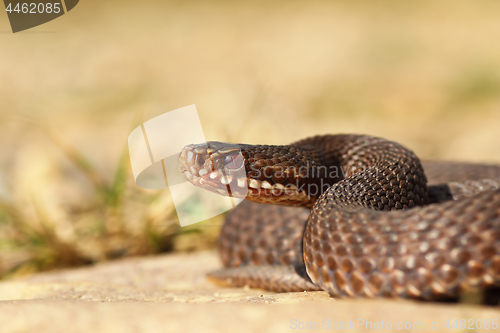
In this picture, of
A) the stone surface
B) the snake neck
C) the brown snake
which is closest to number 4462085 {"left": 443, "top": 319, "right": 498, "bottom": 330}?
the stone surface

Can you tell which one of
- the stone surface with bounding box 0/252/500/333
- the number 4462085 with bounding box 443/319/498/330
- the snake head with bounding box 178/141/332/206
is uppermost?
the snake head with bounding box 178/141/332/206

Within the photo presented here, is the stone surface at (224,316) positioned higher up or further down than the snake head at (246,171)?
further down

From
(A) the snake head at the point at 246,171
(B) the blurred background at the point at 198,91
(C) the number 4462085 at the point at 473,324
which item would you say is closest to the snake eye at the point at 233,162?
(A) the snake head at the point at 246,171

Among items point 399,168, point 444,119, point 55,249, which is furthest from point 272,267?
point 444,119

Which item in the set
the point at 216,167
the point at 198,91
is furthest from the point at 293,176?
the point at 198,91

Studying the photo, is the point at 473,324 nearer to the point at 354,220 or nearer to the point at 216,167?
the point at 354,220

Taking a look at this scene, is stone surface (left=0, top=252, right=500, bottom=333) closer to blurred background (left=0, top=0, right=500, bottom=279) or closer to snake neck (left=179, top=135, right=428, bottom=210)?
snake neck (left=179, top=135, right=428, bottom=210)

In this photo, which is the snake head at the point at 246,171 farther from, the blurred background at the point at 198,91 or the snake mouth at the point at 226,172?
the blurred background at the point at 198,91
